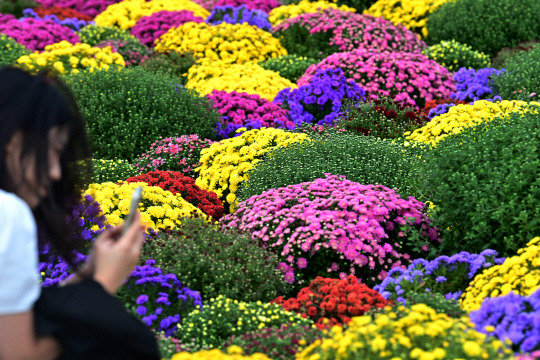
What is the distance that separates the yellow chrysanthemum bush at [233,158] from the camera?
8055 mm

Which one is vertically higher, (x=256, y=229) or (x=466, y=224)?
(x=466, y=224)

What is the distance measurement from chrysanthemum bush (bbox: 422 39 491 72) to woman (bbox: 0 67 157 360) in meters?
11.9

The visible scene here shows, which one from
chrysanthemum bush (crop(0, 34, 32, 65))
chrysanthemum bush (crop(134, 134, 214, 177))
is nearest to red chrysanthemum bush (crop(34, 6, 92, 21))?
chrysanthemum bush (crop(0, 34, 32, 65))

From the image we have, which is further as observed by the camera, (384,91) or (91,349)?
(384,91)

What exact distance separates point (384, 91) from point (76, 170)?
29.7 feet

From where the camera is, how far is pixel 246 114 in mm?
10391

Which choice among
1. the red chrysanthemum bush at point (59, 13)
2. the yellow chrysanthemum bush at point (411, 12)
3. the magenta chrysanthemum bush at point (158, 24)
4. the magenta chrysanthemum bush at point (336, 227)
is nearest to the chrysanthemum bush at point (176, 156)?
the magenta chrysanthemum bush at point (336, 227)

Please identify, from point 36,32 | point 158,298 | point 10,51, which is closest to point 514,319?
point 158,298

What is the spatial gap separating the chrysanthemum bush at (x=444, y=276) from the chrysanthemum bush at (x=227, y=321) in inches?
37.2

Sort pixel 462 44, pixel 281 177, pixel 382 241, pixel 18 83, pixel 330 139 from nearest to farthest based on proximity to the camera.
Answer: pixel 18 83 < pixel 382 241 < pixel 281 177 < pixel 330 139 < pixel 462 44

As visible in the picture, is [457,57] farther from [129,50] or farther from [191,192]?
[191,192]

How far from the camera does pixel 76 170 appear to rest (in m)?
2.80

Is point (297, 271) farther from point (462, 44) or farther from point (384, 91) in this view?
point (462, 44)

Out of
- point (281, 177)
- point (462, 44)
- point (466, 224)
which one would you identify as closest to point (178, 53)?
point (462, 44)
